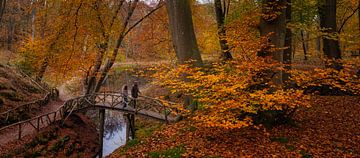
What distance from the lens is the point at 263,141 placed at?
838 centimetres

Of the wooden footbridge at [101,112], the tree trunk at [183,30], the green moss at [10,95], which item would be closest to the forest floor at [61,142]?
the wooden footbridge at [101,112]

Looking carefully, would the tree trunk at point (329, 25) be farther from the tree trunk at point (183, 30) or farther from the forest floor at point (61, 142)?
the forest floor at point (61, 142)

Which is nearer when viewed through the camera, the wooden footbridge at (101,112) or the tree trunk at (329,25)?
the wooden footbridge at (101,112)

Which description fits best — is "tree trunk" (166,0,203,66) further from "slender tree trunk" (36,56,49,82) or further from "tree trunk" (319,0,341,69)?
"slender tree trunk" (36,56,49,82)

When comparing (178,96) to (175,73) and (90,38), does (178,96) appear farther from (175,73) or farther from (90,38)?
(175,73)

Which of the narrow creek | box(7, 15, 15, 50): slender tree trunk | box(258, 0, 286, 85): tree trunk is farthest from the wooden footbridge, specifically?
box(7, 15, 15, 50): slender tree trunk

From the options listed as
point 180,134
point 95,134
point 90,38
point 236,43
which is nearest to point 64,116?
point 95,134

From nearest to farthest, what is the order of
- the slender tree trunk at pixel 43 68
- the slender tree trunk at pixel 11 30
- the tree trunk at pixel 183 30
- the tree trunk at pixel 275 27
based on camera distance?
the tree trunk at pixel 275 27 < the tree trunk at pixel 183 30 < the slender tree trunk at pixel 43 68 < the slender tree trunk at pixel 11 30

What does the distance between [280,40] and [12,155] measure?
1085 cm

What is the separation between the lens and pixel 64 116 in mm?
17188

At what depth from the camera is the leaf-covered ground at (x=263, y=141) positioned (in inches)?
304

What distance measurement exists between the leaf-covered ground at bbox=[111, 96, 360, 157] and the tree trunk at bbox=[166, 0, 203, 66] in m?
2.49

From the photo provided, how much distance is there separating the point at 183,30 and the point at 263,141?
4.85m

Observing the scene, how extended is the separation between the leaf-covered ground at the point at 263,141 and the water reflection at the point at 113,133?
28.1ft
